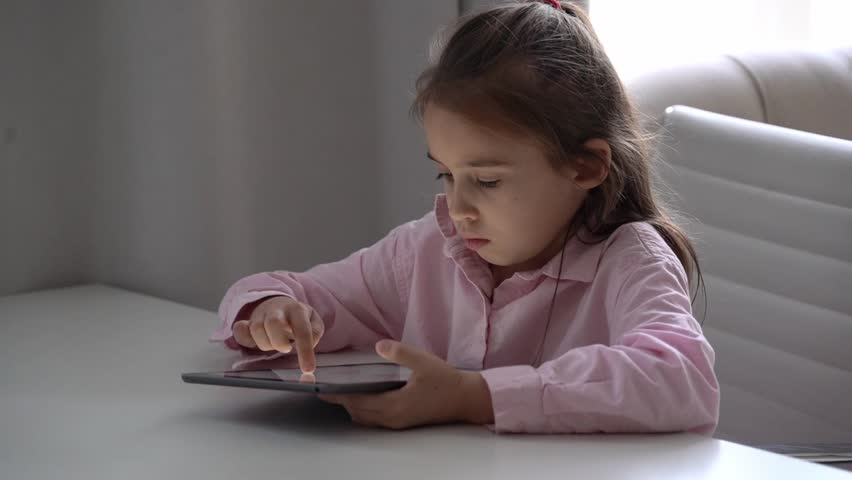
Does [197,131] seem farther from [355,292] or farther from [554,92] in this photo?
[554,92]

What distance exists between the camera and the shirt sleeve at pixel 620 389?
822 mm

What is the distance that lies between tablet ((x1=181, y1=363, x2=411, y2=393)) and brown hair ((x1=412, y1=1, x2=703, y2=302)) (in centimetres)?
25

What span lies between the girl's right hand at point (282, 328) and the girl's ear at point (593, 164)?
30 cm

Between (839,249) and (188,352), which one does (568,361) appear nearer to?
(188,352)

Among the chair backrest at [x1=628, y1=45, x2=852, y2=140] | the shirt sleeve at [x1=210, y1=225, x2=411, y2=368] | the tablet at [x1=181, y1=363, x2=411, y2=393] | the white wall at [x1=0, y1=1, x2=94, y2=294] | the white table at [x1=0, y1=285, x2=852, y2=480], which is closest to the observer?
the white table at [x1=0, y1=285, x2=852, y2=480]

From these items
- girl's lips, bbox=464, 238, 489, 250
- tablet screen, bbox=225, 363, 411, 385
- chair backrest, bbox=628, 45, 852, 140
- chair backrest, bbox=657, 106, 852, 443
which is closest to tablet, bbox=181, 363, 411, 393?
tablet screen, bbox=225, 363, 411, 385

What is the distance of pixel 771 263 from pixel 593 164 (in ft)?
1.64

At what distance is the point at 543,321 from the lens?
107 centimetres

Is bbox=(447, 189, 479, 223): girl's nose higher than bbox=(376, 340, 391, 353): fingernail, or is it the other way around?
bbox=(447, 189, 479, 223): girl's nose

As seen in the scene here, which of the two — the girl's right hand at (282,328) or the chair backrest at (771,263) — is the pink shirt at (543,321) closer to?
the girl's right hand at (282,328)

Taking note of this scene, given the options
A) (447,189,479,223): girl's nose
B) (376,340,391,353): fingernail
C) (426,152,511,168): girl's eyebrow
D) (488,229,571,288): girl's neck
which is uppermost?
(426,152,511,168): girl's eyebrow

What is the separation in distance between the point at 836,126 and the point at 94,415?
1483 mm

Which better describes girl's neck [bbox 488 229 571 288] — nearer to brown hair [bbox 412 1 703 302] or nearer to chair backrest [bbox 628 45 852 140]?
brown hair [bbox 412 1 703 302]

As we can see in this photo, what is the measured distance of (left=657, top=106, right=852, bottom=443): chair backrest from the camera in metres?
1.36
